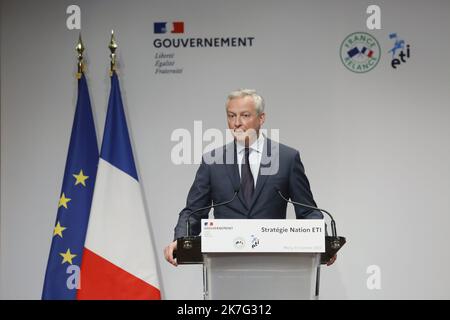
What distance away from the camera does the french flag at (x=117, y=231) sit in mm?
4988

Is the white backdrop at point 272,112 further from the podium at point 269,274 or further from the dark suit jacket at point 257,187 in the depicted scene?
the podium at point 269,274

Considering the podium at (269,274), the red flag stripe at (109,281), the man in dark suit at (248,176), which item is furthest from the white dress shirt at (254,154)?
the red flag stripe at (109,281)

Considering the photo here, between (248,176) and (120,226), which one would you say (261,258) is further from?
(120,226)

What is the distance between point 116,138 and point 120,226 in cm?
63

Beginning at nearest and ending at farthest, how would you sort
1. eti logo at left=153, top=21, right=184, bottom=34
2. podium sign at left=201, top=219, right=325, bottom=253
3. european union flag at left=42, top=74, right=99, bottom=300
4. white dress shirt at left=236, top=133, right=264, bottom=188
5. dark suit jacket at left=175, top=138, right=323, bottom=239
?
podium sign at left=201, top=219, right=325, bottom=253, dark suit jacket at left=175, top=138, right=323, bottom=239, white dress shirt at left=236, top=133, right=264, bottom=188, european union flag at left=42, top=74, right=99, bottom=300, eti logo at left=153, top=21, right=184, bottom=34

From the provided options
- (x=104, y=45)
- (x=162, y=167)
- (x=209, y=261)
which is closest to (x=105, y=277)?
(x=162, y=167)

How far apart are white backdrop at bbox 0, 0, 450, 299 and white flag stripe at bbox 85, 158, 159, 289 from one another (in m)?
0.22

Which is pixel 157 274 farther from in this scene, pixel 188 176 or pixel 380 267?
pixel 380 267

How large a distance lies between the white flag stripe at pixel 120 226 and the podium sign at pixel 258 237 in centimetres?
224

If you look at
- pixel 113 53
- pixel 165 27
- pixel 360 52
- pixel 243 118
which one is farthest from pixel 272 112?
pixel 113 53

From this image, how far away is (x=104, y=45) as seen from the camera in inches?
211

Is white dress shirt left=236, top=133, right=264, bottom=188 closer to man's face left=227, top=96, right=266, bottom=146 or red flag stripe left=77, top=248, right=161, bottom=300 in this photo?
man's face left=227, top=96, right=266, bottom=146

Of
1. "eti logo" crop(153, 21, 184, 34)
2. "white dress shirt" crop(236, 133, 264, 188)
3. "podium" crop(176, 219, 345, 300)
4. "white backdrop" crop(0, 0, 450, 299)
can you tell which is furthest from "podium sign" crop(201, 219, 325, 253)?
"eti logo" crop(153, 21, 184, 34)

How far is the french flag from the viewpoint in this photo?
499cm
